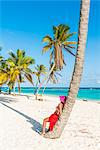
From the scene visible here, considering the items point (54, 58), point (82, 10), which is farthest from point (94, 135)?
point (54, 58)

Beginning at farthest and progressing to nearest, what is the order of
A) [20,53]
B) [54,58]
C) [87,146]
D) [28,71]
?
[20,53], [28,71], [54,58], [87,146]

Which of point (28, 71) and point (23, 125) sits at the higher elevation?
point (28, 71)

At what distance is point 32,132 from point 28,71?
116ft

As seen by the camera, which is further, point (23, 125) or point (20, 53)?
point (20, 53)

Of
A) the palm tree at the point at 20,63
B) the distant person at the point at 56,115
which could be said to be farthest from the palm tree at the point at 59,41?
the distant person at the point at 56,115

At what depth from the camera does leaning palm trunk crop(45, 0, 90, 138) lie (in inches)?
375

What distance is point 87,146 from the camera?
9.04 m

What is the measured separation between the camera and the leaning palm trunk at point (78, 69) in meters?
9.53

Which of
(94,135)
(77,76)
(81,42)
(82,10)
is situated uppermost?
(82,10)

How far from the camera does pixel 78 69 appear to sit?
9711mm

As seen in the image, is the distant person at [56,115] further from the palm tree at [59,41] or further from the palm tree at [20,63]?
the palm tree at [20,63]

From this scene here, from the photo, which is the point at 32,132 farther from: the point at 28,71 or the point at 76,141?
the point at 28,71

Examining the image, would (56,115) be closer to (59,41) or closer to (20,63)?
(59,41)

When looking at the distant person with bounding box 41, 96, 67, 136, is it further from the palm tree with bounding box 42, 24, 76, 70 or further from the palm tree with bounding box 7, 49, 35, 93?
the palm tree with bounding box 7, 49, 35, 93
